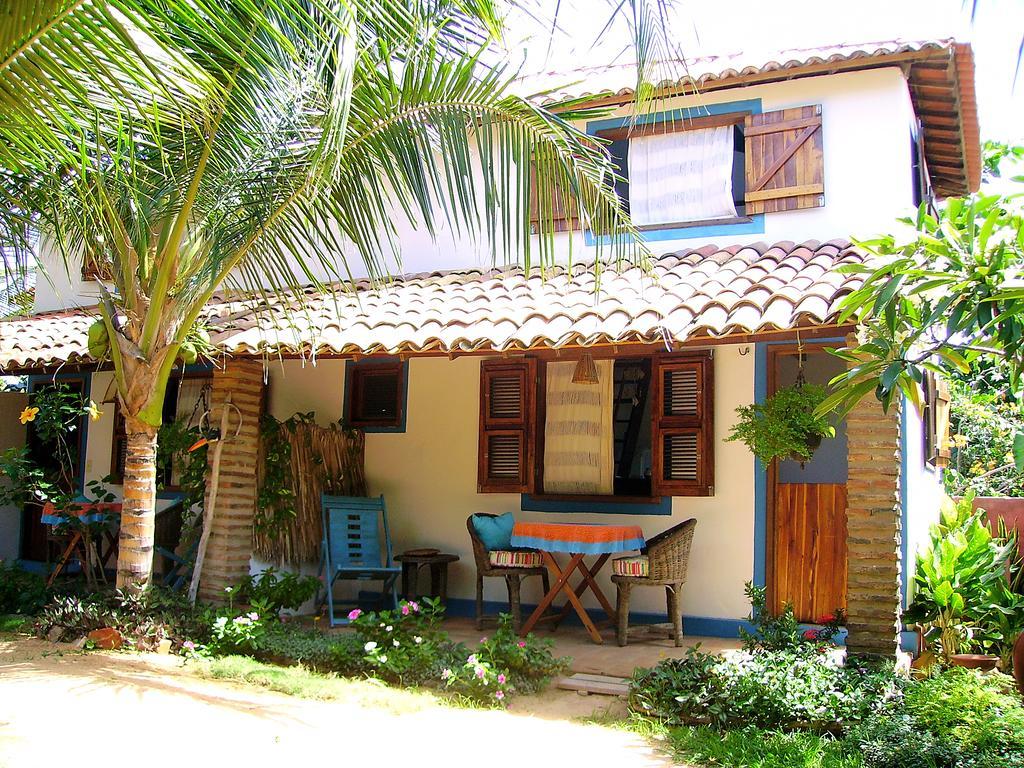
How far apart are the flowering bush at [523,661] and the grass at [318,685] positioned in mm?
517

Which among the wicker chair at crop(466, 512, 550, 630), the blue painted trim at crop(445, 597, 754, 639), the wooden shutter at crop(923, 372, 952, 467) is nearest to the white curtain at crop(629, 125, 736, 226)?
the wooden shutter at crop(923, 372, 952, 467)

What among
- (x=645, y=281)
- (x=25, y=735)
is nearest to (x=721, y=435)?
(x=645, y=281)

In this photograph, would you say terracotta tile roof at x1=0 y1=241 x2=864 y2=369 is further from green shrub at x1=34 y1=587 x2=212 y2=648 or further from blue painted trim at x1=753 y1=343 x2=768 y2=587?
green shrub at x1=34 y1=587 x2=212 y2=648

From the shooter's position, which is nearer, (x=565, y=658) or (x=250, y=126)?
(x=250, y=126)

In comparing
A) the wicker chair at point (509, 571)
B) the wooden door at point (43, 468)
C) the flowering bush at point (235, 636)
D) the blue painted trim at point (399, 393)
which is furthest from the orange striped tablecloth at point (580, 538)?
the wooden door at point (43, 468)

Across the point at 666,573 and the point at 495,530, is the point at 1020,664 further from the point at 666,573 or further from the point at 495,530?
the point at 495,530

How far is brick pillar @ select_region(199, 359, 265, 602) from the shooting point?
819cm

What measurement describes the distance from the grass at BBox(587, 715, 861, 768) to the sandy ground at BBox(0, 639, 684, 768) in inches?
6.8

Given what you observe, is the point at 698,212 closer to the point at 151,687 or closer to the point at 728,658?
the point at 728,658

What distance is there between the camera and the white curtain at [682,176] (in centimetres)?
902

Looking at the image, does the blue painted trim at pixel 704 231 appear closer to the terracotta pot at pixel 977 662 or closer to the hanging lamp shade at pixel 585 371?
the hanging lamp shade at pixel 585 371

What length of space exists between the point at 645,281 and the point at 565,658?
3.14 meters

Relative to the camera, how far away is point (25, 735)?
5023 millimetres

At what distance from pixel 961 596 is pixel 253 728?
5408mm
